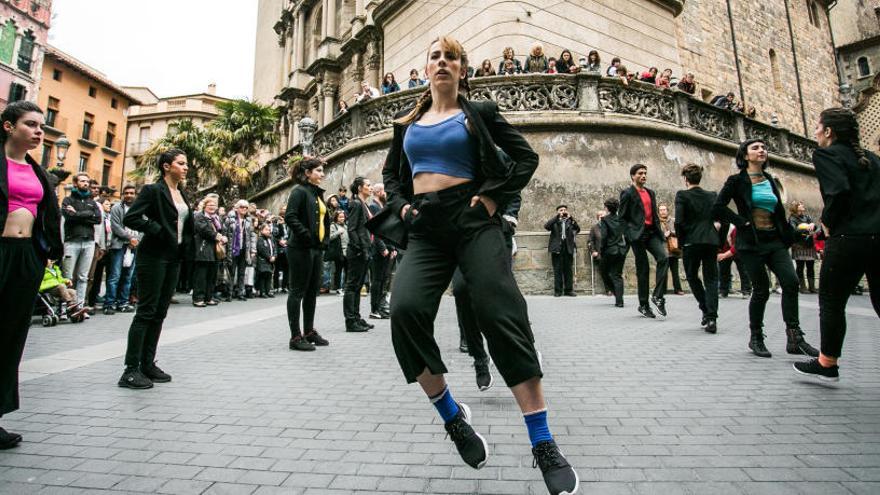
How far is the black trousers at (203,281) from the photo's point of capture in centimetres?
1091

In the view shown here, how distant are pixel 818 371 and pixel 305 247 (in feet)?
16.7

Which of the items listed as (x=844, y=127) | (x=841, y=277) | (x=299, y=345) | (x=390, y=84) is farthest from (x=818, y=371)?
(x=390, y=84)

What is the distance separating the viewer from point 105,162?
49000 millimetres

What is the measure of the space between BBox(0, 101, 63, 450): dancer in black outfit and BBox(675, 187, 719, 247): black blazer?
7.07 m

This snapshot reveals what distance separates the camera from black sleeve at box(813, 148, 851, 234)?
3.62 m

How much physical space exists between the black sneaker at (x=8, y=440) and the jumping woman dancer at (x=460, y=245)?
7.35ft

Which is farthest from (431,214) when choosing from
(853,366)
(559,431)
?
(853,366)

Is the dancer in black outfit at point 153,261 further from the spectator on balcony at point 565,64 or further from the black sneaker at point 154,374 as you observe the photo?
the spectator on balcony at point 565,64

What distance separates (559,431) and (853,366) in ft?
11.6

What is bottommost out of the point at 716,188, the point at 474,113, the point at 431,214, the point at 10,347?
the point at 10,347

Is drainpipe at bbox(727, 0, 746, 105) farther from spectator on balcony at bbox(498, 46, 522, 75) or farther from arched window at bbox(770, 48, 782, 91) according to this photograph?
spectator on balcony at bbox(498, 46, 522, 75)

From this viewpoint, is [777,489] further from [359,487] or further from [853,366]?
[853,366]

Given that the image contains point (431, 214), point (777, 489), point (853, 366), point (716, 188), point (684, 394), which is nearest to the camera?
point (777, 489)

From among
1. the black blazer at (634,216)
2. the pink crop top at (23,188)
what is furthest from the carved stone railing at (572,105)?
the pink crop top at (23,188)
